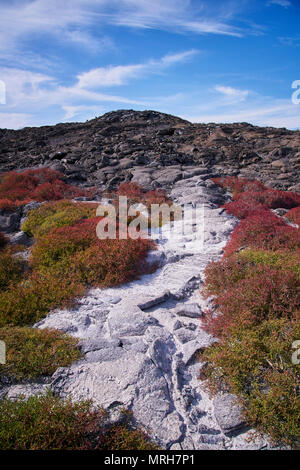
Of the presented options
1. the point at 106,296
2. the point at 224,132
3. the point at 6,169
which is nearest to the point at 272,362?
the point at 106,296

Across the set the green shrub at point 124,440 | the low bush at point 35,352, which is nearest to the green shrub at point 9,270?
the low bush at point 35,352

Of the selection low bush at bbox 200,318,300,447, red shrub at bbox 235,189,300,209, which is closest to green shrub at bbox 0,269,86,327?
low bush at bbox 200,318,300,447

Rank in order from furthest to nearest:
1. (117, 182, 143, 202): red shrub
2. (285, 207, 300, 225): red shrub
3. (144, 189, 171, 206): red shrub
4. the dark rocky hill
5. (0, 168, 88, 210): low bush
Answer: the dark rocky hill
(0, 168, 88, 210): low bush
(117, 182, 143, 202): red shrub
(144, 189, 171, 206): red shrub
(285, 207, 300, 225): red shrub

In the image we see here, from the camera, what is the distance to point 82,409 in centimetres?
465

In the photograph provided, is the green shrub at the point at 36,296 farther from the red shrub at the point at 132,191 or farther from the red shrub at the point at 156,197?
the red shrub at the point at 132,191

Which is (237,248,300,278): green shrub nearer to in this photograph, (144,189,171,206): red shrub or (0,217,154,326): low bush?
(0,217,154,326): low bush

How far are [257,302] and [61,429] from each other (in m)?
4.64

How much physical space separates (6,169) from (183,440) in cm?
2825

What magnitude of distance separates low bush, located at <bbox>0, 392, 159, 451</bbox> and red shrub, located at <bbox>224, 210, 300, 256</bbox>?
261 inches

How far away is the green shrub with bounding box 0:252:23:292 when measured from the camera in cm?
920

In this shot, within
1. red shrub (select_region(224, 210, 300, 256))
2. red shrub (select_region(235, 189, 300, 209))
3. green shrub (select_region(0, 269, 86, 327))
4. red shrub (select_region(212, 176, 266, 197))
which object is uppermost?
red shrub (select_region(212, 176, 266, 197))

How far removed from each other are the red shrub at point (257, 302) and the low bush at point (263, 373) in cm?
28

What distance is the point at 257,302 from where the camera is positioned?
6.68 metres
